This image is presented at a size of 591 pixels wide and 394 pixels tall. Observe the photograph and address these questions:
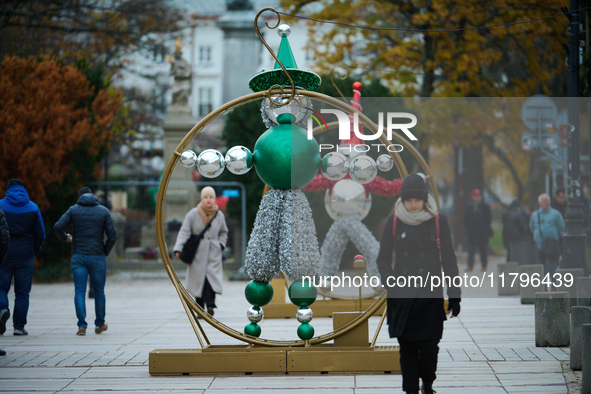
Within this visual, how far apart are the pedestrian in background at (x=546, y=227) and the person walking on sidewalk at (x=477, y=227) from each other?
166 cm

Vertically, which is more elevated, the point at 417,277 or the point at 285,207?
the point at 285,207

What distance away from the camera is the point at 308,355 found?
633 cm

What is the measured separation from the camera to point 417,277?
5000mm

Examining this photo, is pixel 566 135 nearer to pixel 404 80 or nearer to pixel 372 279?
pixel 372 279

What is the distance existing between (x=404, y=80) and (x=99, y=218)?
445 inches

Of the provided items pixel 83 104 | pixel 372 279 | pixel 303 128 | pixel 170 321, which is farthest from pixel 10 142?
pixel 303 128

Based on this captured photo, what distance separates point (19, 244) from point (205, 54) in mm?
45334

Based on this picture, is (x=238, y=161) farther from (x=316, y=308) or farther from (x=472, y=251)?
(x=472, y=251)

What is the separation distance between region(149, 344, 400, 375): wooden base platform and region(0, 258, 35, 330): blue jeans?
10.0 feet

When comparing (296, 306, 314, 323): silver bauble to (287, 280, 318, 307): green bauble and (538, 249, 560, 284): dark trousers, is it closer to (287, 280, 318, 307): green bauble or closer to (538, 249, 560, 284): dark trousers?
(287, 280, 318, 307): green bauble

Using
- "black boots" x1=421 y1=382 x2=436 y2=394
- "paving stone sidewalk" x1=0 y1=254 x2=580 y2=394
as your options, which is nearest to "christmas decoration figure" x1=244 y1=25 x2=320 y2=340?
"paving stone sidewalk" x1=0 y1=254 x2=580 y2=394

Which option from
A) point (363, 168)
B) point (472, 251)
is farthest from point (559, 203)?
point (363, 168)

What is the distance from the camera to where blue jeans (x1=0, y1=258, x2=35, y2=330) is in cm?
866

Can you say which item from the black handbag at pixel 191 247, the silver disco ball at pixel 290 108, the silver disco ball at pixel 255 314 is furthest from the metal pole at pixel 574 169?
the silver disco ball at pixel 255 314
